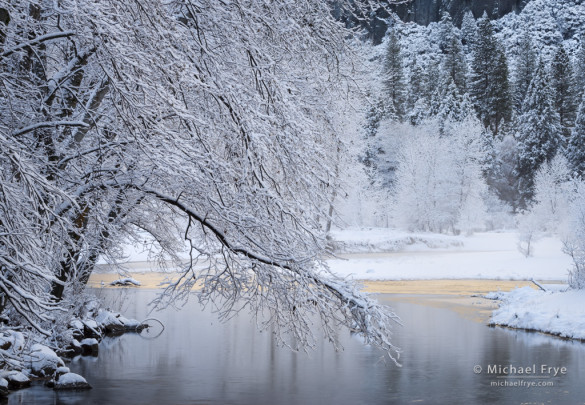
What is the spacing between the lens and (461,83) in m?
71.1

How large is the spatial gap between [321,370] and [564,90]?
189 feet

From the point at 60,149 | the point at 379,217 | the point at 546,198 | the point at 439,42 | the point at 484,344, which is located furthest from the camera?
the point at 439,42

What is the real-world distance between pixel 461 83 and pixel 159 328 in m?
58.3

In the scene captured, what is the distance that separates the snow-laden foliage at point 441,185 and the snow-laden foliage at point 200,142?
44.1 m

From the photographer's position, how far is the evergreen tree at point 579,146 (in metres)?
53.2

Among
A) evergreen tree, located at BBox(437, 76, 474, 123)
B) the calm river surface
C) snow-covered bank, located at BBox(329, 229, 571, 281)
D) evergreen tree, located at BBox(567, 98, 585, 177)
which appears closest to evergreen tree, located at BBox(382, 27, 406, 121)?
evergreen tree, located at BBox(437, 76, 474, 123)

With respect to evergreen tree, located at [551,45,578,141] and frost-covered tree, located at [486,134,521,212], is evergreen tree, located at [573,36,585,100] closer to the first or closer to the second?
evergreen tree, located at [551,45,578,141]

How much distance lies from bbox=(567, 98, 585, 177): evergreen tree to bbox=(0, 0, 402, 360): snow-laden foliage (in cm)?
5051

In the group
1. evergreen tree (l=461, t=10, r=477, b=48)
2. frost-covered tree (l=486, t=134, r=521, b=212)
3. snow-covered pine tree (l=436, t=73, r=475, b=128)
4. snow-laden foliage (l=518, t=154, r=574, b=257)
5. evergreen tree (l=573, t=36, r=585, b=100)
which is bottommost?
snow-laden foliage (l=518, t=154, r=574, b=257)

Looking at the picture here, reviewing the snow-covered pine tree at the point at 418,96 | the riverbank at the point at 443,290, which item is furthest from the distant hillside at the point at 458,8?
the riverbank at the point at 443,290

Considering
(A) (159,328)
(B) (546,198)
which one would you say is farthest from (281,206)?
(B) (546,198)

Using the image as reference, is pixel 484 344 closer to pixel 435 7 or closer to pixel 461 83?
pixel 461 83

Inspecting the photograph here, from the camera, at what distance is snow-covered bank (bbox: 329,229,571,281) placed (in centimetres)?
3362

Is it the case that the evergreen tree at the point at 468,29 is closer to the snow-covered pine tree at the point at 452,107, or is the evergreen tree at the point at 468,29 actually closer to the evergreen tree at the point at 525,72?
the evergreen tree at the point at 525,72
